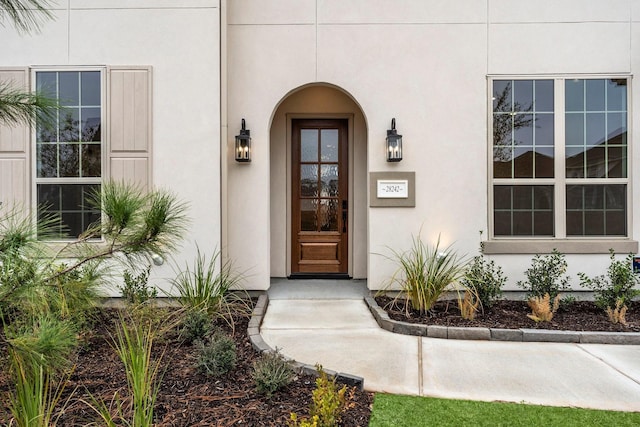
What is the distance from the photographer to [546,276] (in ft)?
15.8

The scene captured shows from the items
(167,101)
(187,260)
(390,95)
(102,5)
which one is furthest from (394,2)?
(187,260)

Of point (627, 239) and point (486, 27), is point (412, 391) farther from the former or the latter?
point (486, 27)

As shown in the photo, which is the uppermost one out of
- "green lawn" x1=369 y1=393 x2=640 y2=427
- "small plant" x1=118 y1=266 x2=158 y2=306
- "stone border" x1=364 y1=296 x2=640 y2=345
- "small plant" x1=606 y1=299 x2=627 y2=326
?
"small plant" x1=118 y1=266 x2=158 y2=306

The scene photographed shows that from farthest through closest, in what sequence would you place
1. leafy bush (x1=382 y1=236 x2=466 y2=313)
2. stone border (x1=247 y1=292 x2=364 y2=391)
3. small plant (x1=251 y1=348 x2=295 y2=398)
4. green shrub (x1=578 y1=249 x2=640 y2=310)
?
leafy bush (x1=382 y1=236 x2=466 y2=313), green shrub (x1=578 y1=249 x2=640 y2=310), stone border (x1=247 y1=292 x2=364 y2=391), small plant (x1=251 y1=348 x2=295 y2=398)

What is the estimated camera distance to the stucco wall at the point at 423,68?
17.3 ft

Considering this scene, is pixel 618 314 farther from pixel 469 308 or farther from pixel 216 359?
pixel 216 359

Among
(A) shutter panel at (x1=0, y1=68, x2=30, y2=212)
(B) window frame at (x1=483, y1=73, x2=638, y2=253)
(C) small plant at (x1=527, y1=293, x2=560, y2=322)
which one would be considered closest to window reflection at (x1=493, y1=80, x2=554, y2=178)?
(B) window frame at (x1=483, y1=73, x2=638, y2=253)

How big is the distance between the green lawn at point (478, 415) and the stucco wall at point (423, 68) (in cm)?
275

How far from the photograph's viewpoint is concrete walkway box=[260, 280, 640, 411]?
2893mm

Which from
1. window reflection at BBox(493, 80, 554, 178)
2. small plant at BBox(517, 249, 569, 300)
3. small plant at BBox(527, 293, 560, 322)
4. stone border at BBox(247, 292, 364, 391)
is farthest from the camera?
window reflection at BBox(493, 80, 554, 178)

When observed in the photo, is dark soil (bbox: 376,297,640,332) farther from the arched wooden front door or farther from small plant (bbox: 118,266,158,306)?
small plant (bbox: 118,266,158,306)

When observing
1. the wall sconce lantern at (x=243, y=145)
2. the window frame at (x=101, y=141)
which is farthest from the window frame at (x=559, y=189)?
the window frame at (x=101, y=141)

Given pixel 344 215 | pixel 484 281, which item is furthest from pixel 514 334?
pixel 344 215

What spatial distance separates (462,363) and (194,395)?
2286 millimetres
